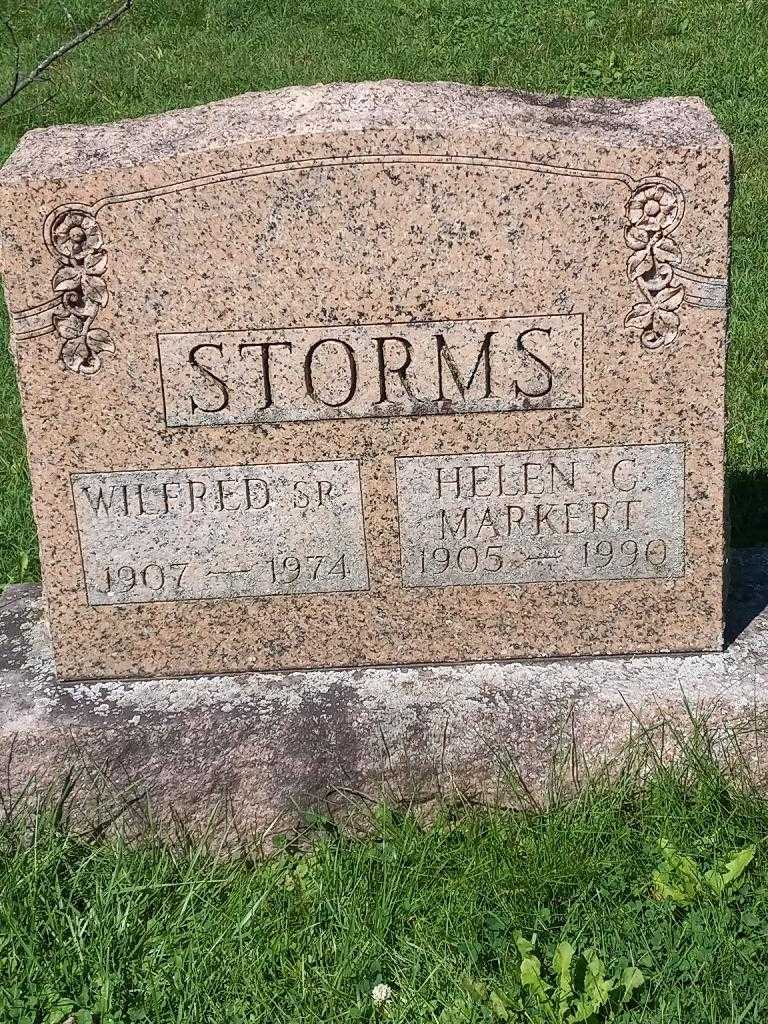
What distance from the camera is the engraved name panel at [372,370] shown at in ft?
9.32

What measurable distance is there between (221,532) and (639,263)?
3.52 ft

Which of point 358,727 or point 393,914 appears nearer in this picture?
point 393,914

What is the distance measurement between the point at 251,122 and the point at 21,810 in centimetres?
151

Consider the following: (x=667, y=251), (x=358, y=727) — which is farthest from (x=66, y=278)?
(x=667, y=251)

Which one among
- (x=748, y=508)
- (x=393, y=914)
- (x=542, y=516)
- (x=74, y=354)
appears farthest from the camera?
(x=748, y=508)

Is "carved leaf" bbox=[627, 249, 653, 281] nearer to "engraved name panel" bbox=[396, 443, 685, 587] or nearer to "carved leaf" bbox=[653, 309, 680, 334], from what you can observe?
"carved leaf" bbox=[653, 309, 680, 334]

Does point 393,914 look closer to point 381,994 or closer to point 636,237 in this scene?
point 381,994

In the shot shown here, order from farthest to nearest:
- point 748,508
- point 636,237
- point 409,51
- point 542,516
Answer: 1. point 409,51
2. point 748,508
3. point 542,516
4. point 636,237

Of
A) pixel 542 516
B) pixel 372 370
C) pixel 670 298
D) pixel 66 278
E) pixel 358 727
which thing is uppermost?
pixel 66 278

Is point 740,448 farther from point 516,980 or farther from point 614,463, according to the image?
point 516,980

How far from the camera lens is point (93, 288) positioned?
2.81m

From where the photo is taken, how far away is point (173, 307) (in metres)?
2.83

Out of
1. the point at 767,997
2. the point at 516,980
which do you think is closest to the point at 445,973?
the point at 516,980

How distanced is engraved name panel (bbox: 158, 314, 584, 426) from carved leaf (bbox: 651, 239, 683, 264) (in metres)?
0.20
